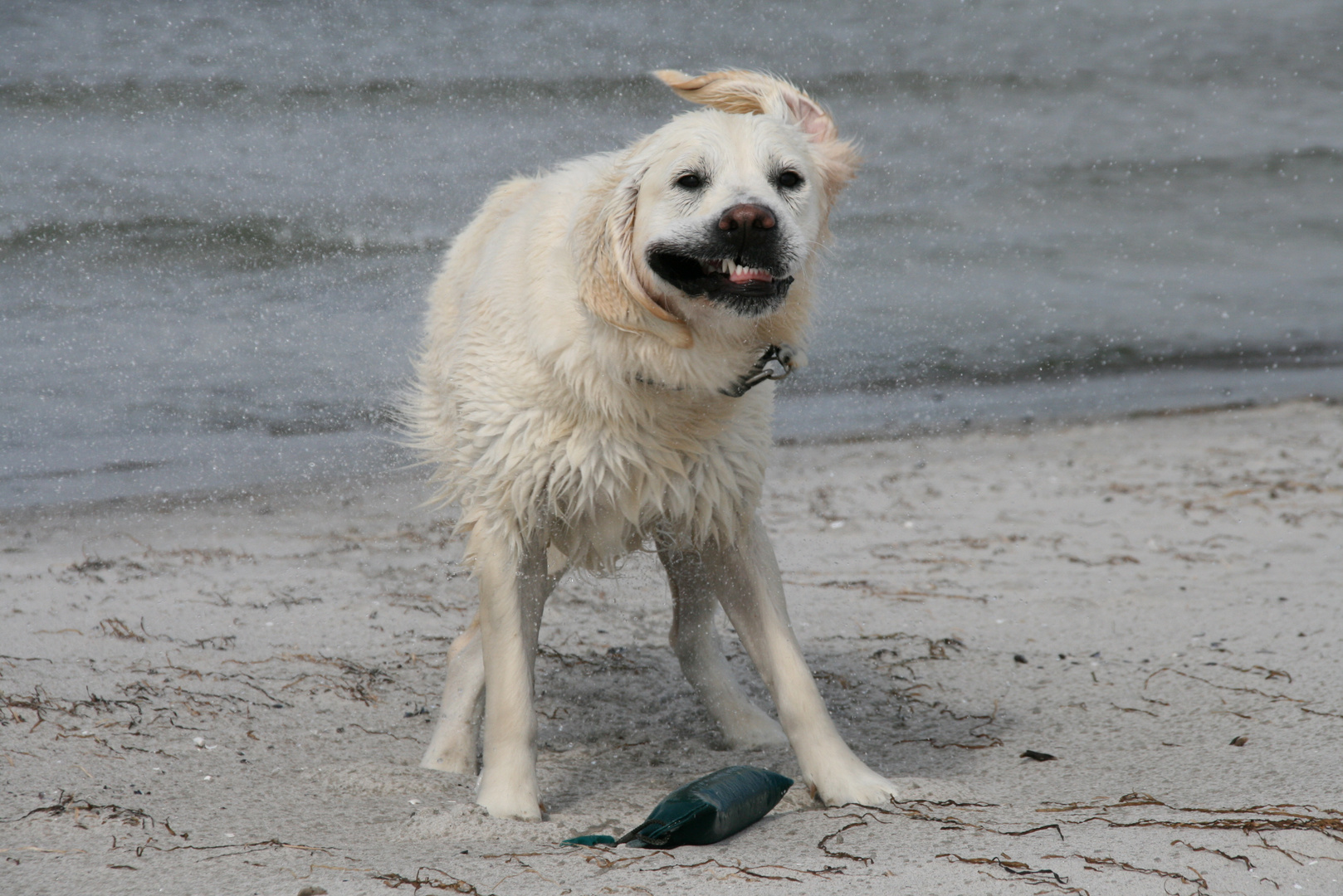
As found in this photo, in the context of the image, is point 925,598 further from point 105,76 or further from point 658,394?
point 105,76

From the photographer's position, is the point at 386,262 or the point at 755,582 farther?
the point at 386,262

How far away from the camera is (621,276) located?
3.20 metres

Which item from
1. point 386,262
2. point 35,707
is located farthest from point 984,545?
point 386,262

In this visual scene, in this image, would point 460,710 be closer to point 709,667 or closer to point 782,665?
point 709,667

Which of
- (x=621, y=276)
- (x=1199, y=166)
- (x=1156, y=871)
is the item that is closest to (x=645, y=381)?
(x=621, y=276)

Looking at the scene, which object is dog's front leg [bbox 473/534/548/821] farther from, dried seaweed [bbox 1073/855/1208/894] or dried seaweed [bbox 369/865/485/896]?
dried seaweed [bbox 1073/855/1208/894]

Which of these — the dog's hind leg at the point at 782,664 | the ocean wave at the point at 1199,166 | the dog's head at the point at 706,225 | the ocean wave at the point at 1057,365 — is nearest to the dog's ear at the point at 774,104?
the dog's head at the point at 706,225

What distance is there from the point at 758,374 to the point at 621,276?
0.50m

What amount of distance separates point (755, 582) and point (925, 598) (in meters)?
1.91

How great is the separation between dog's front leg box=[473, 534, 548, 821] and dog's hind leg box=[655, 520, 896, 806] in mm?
511

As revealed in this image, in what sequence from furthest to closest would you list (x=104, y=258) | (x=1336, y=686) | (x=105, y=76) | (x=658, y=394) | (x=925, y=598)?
(x=105, y=76)
(x=104, y=258)
(x=925, y=598)
(x=1336, y=686)
(x=658, y=394)

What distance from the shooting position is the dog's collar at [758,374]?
11.1ft

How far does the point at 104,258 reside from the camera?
1034 centimetres

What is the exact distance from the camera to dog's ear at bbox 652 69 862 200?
3.50m
